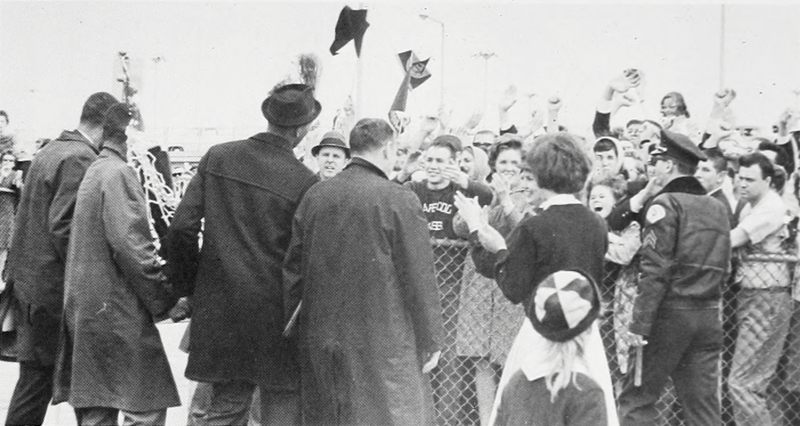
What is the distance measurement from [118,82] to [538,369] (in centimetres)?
459

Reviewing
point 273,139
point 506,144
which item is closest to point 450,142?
point 506,144

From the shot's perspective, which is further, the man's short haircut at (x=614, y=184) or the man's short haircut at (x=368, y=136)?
the man's short haircut at (x=614, y=184)

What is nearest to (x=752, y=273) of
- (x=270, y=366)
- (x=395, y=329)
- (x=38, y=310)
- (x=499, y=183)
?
(x=499, y=183)

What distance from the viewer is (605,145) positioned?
6824 millimetres

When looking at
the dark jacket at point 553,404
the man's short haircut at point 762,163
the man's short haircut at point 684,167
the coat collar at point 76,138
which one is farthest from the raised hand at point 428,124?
the dark jacket at point 553,404

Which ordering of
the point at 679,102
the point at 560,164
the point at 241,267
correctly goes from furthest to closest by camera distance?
the point at 679,102, the point at 241,267, the point at 560,164

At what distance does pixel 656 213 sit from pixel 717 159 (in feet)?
3.56

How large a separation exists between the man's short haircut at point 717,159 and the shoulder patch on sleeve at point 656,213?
98 cm

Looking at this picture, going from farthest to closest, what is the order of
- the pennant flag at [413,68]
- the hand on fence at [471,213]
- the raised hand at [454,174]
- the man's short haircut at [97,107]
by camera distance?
A: the pennant flag at [413,68]
the raised hand at [454,174]
the man's short haircut at [97,107]
the hand on fence at [471,213]

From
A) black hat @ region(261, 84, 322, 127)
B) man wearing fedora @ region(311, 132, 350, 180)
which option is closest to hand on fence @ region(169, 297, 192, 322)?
black hat @ region(261, 84, 322, 127)

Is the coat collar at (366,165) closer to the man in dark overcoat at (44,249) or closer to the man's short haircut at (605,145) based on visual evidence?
the man in dark overcoat at (44,249)

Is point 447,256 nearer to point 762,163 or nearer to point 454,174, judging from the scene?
point 454,174

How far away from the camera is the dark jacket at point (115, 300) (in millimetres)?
5344

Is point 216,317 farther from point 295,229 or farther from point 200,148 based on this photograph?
point 200,148
